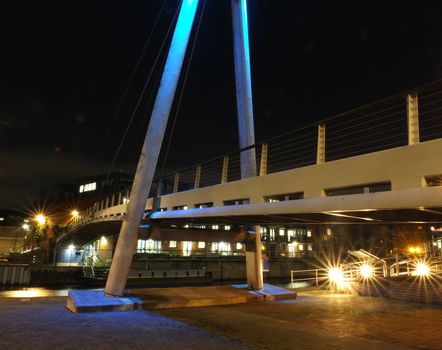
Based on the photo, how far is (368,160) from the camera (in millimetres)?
7887

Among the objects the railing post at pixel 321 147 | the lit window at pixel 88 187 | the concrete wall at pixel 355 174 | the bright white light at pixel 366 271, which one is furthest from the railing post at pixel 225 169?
the lit window at pixel 88 187

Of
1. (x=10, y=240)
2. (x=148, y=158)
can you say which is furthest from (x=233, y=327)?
(x=10, y=240)

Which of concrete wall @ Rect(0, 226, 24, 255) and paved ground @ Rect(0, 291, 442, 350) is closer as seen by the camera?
paved ground @ Rect(0, 291, 442, 350)

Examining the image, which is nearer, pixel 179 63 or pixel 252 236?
pixel 179 63

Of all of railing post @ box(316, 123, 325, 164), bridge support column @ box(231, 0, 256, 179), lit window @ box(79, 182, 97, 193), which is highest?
→ lit window @ box(79, 182, 97, 193)

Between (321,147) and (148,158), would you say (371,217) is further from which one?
(148,158)

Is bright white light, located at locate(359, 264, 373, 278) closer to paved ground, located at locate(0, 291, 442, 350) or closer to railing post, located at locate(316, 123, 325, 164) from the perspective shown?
paved ground, located at locate(0, 291, 442, 350)

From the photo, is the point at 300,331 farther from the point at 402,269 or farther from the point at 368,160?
the point at 402,269

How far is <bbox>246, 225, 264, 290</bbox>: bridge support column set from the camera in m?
16.4

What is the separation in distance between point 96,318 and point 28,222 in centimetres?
6967

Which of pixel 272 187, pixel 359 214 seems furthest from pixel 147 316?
pixel 359 214

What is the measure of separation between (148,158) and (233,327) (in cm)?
Result: 714

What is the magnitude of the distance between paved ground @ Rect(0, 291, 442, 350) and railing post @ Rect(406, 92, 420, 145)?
3.75 metres

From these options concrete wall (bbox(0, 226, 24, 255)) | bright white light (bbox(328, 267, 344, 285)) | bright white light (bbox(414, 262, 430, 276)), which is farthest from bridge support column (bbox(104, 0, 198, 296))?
concrete wall (bbox(0, 226, 24, 255))
